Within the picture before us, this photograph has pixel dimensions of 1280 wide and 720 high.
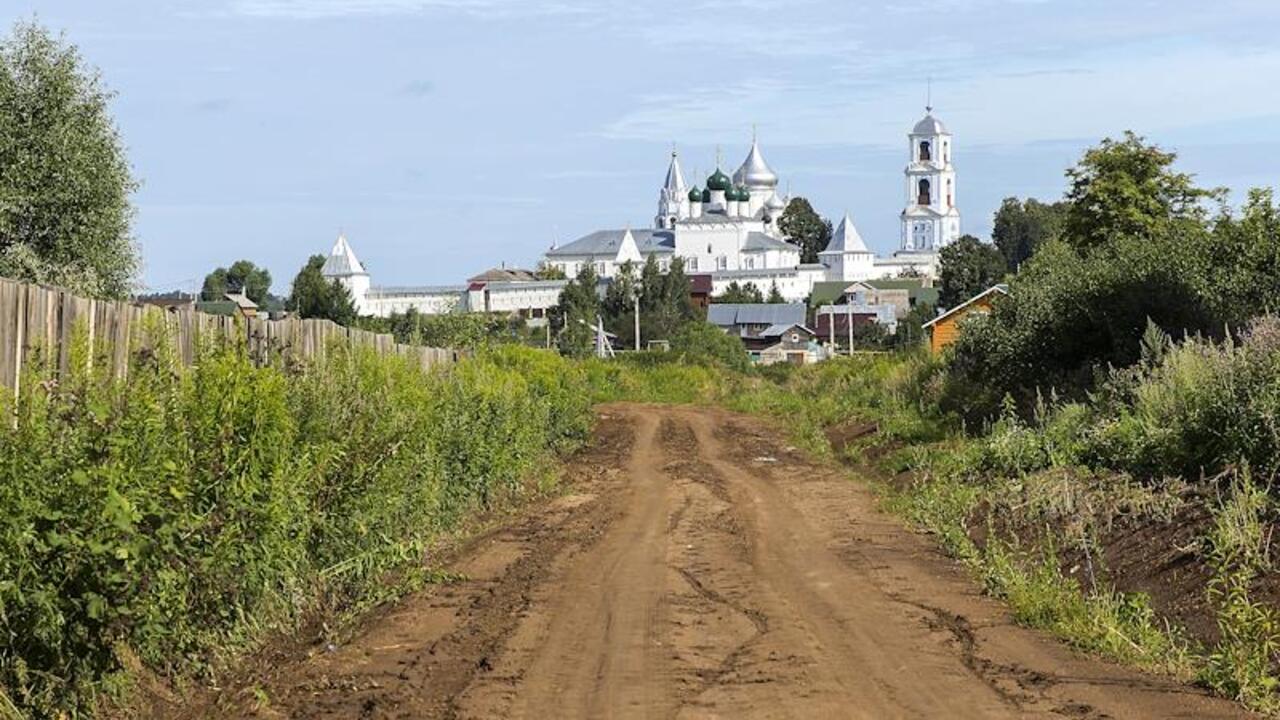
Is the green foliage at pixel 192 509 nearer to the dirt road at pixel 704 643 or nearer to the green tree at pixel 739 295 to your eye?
the dirt road at pixel 704 643


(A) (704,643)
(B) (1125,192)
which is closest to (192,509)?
(A) (704,643)

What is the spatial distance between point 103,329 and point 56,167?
22.0 metres

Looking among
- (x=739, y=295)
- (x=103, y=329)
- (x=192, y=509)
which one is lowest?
(x=192, y=509)

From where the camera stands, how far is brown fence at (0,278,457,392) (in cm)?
1036

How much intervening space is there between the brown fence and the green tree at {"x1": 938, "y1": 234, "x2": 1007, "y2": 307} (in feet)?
412

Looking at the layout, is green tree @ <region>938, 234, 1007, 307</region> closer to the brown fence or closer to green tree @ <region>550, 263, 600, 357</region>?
green tree @ <region>550, 263, 600, 357</region>

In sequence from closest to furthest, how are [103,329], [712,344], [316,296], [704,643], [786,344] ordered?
[103,329], [704,643], [712,344], [316,296], [786,344]

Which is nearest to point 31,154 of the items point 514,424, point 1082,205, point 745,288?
point 514,424

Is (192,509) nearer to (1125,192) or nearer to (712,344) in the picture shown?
(1125,192)

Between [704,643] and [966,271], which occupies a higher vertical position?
[966,271]

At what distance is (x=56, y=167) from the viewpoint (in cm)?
3219

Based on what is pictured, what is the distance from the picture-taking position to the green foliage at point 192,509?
9.14 m

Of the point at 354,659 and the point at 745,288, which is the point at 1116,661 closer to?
the point at 354,659

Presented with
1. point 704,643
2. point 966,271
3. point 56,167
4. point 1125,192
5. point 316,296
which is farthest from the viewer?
point 966,271
